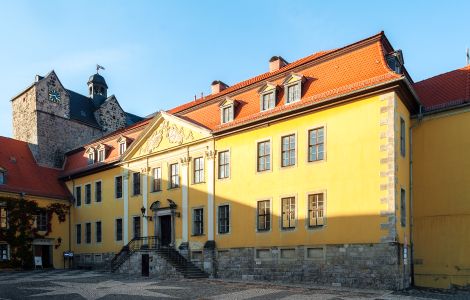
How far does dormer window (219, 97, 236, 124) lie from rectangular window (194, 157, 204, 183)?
2.72m

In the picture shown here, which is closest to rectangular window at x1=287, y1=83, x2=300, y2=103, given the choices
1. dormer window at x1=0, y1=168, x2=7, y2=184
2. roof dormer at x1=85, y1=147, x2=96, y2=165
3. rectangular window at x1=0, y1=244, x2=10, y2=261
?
roof dormer at x1=85, y1=147, x2=96, y2=165

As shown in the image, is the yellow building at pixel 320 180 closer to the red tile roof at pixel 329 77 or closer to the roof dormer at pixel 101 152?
the red tile roof at pixel 329 77

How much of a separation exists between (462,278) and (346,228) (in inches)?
217

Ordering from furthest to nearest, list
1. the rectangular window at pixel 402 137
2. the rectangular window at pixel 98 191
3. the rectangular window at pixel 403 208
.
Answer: the rectangular window at pixel 98 191 → the rectangular window at pixel 402 137 → the rectangular window at pixel 403 208

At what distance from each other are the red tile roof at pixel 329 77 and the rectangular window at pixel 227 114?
345 millimetres

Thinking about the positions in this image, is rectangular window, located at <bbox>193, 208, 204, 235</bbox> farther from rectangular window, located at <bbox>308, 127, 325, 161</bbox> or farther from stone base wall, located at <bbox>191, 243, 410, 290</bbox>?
rectangular window, located at <bbox>308, 127, 325, 161</bbox>

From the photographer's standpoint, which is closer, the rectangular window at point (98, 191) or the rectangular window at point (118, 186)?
the rectangular window at point (118, 186)

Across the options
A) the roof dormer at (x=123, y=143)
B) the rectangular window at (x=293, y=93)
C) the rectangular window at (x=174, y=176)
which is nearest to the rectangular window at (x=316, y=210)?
the rectangular window at (x=293, y=93)

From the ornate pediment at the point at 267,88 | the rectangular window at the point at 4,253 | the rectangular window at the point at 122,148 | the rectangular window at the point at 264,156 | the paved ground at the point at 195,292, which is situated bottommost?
the rectangular window at the point at 4,253

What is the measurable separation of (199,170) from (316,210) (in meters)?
8.43

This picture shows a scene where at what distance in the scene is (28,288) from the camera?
66.9ft

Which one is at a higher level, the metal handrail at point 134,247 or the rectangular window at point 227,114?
the rectangular window at point 227,114

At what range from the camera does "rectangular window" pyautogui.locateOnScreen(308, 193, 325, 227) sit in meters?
21.2

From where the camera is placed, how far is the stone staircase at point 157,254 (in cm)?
2527
